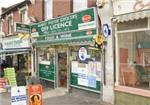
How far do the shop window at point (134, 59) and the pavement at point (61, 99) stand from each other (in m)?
1.51

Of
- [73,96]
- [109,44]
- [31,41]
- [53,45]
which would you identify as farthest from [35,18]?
[109,44]

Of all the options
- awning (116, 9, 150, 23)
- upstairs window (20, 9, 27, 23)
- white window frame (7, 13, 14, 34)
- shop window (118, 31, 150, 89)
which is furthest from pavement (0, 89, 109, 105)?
white window frame (7, 13, 14, 34)

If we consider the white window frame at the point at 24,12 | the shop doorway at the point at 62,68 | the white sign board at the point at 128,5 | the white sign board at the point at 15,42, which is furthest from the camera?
the white window frame at the point at 24,12

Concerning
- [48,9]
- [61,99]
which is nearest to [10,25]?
[48,9]

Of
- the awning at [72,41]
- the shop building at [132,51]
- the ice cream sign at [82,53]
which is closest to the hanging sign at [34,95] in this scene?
the shop building at [132,51]

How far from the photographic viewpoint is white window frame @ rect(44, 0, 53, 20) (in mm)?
17750

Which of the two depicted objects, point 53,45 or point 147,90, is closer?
point 147,90

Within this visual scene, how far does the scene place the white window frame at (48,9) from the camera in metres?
17.8

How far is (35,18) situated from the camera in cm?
1936

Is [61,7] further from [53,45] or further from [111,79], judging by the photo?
[111,79]

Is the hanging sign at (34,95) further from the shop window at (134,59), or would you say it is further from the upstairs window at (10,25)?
the upstairs window at (10,25)

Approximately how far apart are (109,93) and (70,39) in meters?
3.49

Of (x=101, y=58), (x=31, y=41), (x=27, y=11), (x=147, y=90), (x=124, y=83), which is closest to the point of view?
(x=147, y=90)

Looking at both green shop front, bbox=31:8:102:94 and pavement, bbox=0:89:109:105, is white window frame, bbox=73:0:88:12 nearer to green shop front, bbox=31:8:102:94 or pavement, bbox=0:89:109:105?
green shop front, bbox=31:8:102:94
